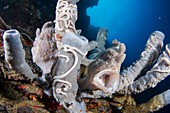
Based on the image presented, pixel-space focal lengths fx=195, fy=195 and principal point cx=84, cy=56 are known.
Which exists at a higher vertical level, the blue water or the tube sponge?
the blue water

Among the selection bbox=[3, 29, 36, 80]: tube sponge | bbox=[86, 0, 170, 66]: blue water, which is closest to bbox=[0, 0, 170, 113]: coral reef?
bbox=[3, 29, 36, 80]: tube sponge

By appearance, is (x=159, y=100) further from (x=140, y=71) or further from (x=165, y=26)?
(x=165, y=26)

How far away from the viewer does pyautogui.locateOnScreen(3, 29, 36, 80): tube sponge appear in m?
1.33

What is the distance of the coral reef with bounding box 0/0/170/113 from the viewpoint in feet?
5.22

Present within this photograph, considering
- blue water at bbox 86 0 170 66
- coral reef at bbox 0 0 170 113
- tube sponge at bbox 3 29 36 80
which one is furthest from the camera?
blue water at bbox 86 0 170 66

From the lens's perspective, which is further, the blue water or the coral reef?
the blue water

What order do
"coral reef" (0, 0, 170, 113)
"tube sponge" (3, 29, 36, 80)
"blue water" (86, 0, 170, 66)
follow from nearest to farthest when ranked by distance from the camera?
"tube sponge" (3, 29, 36, 80), "coral reef" (0, 0, 170, 113), "blue water" (86, 0, 170, 66)

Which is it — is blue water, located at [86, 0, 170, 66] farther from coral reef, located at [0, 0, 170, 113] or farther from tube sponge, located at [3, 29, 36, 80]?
tube sponge, located at [3, 29, 36, 80]

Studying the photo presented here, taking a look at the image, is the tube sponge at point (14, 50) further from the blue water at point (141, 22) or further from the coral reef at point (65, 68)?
the blue water at point (141, 22)

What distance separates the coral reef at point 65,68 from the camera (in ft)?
5.22

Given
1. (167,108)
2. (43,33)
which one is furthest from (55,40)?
(167,108)

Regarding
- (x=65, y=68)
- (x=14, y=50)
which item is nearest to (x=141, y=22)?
(x=65, y=68)

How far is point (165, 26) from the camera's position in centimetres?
1609

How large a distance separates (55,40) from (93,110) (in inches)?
46.0
